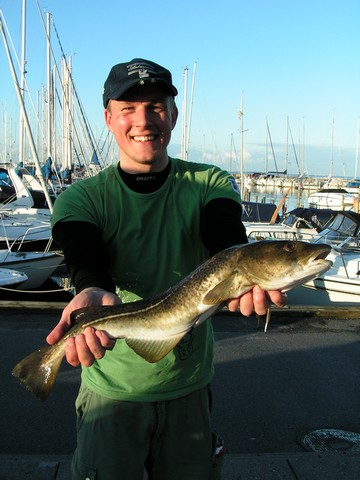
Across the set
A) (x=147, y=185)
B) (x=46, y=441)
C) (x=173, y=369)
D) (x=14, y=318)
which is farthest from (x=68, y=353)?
(x=14, y=318)

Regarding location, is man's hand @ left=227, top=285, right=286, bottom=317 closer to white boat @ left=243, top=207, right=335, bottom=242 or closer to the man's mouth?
the man's mouth

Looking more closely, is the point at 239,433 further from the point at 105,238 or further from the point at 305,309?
the point at 305,309

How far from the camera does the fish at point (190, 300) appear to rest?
2.38 meters

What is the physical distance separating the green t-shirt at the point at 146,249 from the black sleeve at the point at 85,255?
2.4 inches

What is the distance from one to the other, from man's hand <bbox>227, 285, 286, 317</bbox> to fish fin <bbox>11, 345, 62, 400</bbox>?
1021mm

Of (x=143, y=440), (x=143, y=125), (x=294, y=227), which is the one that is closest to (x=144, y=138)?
(x=143, y=125)

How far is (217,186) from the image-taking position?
2.82 m

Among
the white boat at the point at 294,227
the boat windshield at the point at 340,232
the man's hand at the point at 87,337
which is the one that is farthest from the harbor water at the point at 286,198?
the man's hand at the point at 87,337

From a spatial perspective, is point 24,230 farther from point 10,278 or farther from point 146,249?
point 146,249

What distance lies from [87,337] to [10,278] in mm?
10421

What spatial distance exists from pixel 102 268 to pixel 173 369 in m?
0.70

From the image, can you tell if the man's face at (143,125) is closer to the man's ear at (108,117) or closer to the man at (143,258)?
the man at (143,258)

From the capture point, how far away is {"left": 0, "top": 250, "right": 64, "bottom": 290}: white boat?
45.3 ft

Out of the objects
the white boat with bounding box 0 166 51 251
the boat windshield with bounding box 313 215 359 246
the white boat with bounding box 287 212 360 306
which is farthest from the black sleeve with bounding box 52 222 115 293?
the white boat with bounding box 0 166 51 251
